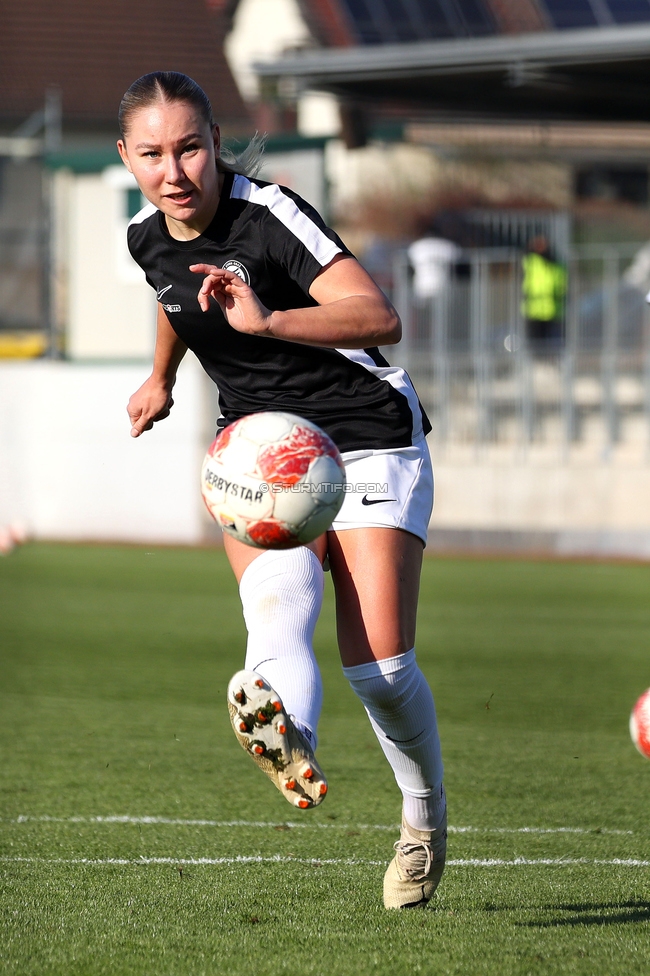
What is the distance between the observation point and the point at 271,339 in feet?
13.9

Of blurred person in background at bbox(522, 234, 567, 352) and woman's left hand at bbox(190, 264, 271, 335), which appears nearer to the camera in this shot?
woman's left hand at bbox(190, 264, 271, 335)

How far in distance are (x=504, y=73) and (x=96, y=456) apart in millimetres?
8125

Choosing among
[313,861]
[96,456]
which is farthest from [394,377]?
[96,456]

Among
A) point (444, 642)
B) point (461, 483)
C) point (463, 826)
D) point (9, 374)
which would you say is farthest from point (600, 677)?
point (9, 374)

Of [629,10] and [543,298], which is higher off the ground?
[629,10]

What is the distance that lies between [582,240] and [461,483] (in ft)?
66.6

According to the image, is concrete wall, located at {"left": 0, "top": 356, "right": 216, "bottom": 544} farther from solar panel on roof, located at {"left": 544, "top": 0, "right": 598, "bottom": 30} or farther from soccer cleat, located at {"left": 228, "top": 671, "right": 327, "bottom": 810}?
soccer cleat, located at {"left": 228, "top": 671, "right": 327, "bottom": 810}

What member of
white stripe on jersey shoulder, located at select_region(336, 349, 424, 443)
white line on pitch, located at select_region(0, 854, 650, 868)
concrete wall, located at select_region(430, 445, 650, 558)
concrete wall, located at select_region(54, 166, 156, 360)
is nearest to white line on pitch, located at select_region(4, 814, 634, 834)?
white line on pitch, located at select_region(0, 854, 650, 868)

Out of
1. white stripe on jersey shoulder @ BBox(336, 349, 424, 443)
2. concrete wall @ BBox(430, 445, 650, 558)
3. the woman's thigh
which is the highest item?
white stripe on jersey shoulder @ BBox(336, 349, 424, 443)

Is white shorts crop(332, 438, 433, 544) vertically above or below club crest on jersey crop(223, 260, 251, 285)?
below

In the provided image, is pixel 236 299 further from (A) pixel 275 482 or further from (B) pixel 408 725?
(B) pixel 408 725

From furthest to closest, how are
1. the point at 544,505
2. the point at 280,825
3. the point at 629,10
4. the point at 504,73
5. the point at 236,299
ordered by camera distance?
the point at 544,505 → the point at 629,10 → the point at 504,73 → the point at 280,825 → the point at 236,299

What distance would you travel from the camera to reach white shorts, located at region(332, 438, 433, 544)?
420cm

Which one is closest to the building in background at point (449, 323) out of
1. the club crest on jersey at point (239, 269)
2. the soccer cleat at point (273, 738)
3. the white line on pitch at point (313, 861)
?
the white line on pitch at point (313, 861)
